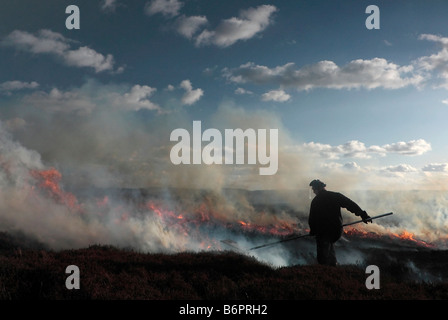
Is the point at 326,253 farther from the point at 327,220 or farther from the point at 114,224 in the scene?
the point at 114,224

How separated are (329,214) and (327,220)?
0.69ft

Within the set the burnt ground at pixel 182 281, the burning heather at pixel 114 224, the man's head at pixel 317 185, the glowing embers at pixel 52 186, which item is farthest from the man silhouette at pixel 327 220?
the glowing embers at pixel 52 186

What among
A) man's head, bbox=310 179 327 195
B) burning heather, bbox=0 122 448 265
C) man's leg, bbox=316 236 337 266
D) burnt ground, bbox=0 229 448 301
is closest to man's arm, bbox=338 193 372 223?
man's head, bbox=310 179 327 195

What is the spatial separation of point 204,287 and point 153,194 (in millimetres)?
31335

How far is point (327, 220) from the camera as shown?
33.5 feet

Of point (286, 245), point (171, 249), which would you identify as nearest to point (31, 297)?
point (171, 249)

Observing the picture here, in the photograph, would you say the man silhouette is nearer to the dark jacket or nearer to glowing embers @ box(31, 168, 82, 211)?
the dark jacket

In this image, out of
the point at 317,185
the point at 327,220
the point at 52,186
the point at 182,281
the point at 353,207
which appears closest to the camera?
the point at 182,281

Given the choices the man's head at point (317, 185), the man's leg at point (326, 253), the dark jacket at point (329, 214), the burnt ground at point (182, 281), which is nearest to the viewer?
the burnt ground at point (182, 281)

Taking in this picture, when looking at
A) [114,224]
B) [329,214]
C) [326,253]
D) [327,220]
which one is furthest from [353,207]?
[114,224]

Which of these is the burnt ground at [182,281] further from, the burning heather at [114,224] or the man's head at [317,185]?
the burning heather at [114,224]

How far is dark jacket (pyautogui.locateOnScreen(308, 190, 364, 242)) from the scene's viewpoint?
10172mm

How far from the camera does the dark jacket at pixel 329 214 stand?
33.4 ft
